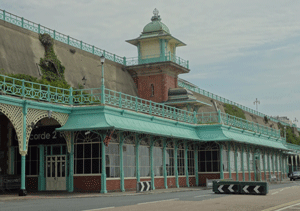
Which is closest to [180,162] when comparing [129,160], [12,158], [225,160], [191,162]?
[191,162]

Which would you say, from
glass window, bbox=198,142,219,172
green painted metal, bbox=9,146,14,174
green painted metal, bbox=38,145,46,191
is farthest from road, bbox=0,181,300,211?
glass window, bbox=198,142,219,172

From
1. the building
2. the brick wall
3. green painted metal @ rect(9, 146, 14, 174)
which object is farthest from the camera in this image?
the brick wall

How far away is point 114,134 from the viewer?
2684 centimetres

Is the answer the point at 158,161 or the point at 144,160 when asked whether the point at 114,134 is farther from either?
the point at 158,161

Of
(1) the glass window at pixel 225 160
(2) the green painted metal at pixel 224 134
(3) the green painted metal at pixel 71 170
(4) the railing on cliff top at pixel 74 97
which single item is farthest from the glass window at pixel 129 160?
(1) the glass window at pixel 225 160

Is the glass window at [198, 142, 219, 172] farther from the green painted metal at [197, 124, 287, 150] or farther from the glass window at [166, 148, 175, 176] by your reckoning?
the glass window at [166, 148, 175, 176]

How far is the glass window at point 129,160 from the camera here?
27.8 m

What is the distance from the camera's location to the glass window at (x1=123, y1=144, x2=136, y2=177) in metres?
27.8

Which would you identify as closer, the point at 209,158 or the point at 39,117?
the point at 39,117

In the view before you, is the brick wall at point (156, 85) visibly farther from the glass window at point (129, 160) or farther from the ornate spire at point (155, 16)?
the glass window at point (129, 160)

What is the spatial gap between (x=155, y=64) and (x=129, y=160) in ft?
66.6

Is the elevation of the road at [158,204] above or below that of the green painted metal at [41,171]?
below

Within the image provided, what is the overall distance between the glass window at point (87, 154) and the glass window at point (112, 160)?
1.76 feet

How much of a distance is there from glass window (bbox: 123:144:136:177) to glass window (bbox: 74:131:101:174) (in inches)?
88.3
